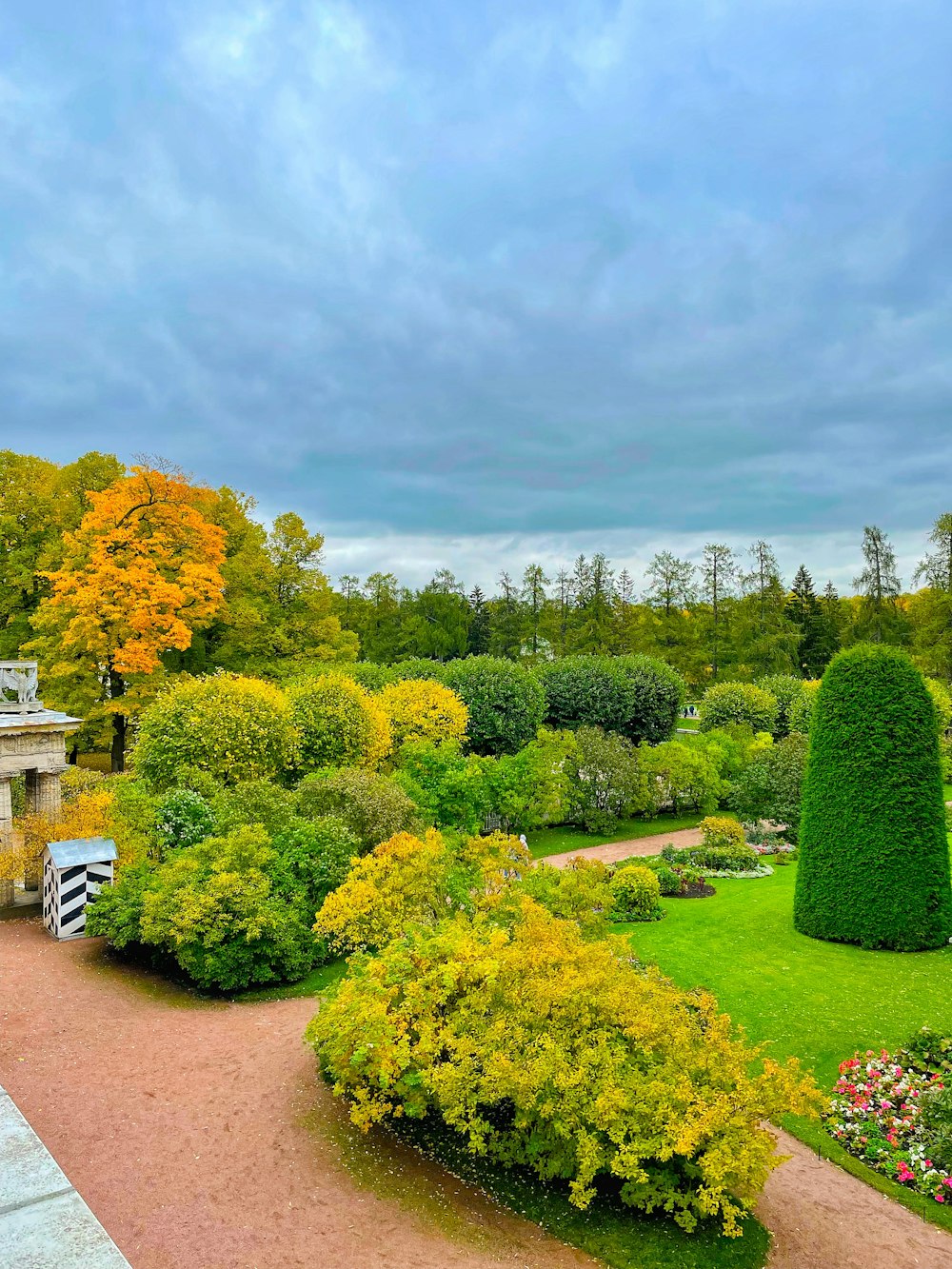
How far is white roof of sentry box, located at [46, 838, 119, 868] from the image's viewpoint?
1329 cm

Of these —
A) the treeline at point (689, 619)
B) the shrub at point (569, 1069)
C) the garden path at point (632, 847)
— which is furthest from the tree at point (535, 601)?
the shrub at point (569, 1069)

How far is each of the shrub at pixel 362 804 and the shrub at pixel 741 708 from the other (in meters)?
21.2

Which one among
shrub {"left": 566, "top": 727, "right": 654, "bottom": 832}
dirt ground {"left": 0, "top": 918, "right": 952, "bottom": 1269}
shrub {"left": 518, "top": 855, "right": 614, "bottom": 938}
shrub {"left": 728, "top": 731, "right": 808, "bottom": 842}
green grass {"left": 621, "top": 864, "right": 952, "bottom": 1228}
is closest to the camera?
dirt ground {"left": 0, "top": 918, "right": 952, "bottom": 1269}

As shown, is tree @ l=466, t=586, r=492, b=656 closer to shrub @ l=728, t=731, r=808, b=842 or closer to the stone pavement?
shrub @ l=728, t=731, r=808, b=842

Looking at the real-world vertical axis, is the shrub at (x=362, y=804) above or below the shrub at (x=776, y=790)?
above

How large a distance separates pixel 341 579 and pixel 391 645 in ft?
32.4

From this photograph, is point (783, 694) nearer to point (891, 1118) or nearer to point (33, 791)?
point (891, 1118)

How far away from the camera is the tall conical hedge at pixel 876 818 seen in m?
12.6

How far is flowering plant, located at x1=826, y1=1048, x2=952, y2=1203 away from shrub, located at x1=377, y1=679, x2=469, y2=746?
15.0 meters

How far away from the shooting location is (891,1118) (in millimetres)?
8398

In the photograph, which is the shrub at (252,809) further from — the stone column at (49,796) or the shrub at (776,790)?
the shrub at (776,790)

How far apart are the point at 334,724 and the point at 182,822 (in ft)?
19.2

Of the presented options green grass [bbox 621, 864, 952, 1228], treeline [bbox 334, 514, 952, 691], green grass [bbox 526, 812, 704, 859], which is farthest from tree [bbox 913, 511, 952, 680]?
green grass [bbox 621, 864, 952, 1228]

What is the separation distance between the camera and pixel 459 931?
863cm
